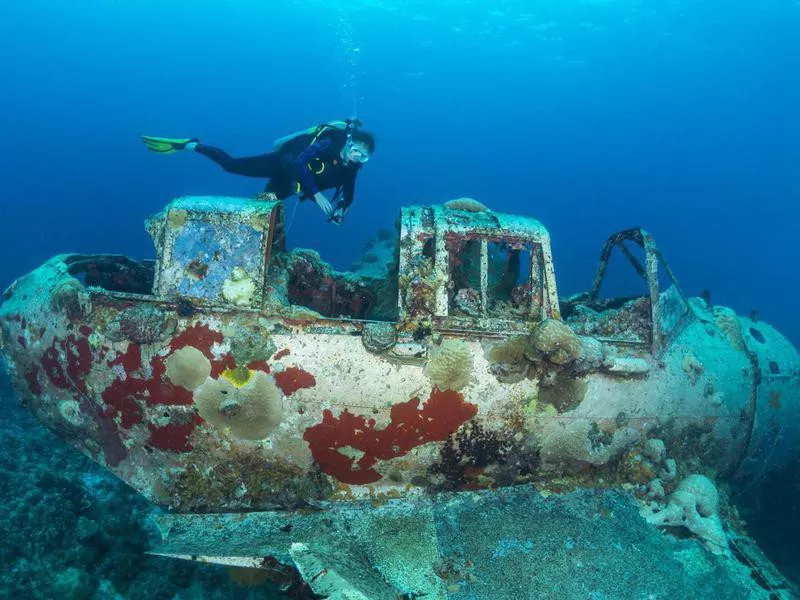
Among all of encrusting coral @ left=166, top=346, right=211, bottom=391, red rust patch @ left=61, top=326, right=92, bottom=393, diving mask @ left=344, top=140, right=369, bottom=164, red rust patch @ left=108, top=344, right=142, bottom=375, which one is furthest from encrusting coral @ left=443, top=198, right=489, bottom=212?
red rust patch @ left=61, top=326, right=92, bottom=393

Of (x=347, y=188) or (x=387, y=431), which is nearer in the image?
(x=387, y=431)

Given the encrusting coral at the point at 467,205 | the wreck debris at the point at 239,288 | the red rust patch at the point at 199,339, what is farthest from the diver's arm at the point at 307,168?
the red rust patch at the point at 199,339

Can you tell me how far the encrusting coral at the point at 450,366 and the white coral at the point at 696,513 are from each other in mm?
2173

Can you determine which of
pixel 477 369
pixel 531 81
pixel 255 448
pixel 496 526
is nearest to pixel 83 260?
Answer: pixel 255 448

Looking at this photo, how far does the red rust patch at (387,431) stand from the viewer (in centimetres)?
367

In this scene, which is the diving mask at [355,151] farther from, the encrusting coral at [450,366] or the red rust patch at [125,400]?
the red rust patch at [125,400]

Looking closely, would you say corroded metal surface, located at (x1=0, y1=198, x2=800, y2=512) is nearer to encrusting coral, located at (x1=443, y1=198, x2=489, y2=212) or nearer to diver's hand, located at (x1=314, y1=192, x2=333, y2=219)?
encrusting coral, located at (x1=443, y1=198, x2=489, y2=212)

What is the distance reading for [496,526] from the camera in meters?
3.63

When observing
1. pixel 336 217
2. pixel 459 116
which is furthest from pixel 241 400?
pixel 459 116

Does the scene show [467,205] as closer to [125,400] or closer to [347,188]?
[347,188]

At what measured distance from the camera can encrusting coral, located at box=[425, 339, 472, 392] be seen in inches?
144

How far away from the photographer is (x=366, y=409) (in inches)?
144

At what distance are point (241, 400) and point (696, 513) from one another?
13.8 ft

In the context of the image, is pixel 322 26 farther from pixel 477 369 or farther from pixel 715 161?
pixel 477 369
